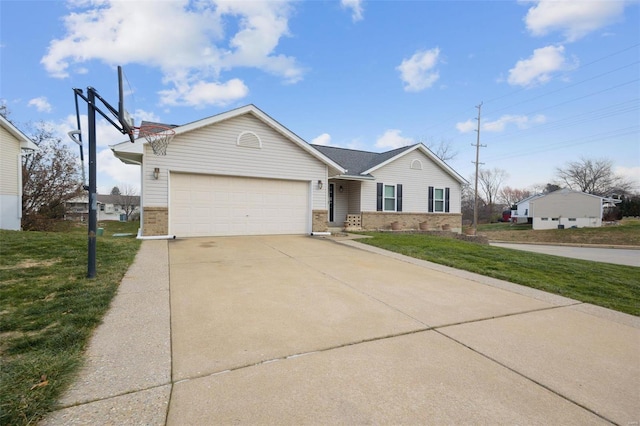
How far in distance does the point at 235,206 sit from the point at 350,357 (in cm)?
933

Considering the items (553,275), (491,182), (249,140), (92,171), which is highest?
(491,182)

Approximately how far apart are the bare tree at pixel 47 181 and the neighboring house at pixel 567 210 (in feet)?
154

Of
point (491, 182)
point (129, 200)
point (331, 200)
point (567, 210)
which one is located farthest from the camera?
point (491, 182)

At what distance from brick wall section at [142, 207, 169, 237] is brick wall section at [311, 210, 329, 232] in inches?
213

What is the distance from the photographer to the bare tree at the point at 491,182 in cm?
5881

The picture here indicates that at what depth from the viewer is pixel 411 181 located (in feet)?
58.8

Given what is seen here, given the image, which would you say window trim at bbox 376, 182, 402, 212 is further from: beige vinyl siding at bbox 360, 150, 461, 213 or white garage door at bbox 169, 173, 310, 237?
white garage door at bbox 169, 173, 310, 237

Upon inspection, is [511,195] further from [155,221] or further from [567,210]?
[155,221]

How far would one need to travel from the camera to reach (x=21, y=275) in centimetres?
493

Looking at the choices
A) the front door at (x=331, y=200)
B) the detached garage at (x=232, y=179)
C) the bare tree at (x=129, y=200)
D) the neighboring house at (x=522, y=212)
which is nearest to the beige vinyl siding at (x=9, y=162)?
the detached garage at (x=232, y=179)

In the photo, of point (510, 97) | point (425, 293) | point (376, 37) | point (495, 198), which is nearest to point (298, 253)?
point (425, 293)

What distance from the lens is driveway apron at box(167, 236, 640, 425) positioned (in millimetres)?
2027

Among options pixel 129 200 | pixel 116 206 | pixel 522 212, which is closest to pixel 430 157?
pixel 522 212

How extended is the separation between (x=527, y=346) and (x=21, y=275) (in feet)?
23.6
